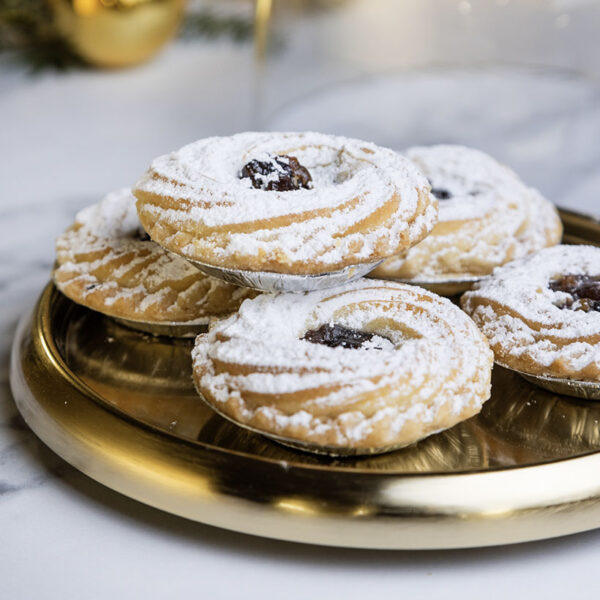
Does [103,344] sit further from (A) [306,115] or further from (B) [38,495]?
(A) [306,115]

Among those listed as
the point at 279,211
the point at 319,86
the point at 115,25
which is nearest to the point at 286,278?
the point at 279,211

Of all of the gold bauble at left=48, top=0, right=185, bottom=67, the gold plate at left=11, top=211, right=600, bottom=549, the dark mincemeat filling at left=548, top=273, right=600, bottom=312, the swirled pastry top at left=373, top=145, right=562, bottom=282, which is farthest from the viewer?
the gold bauble at left=48, top=0, right=185, bottom=67

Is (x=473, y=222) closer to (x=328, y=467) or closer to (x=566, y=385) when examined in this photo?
(x=566, y=385)

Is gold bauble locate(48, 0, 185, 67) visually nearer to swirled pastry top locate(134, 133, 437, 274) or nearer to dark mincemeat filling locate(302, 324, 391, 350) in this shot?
swirled pastry top locate(134, 133, 437, 274)

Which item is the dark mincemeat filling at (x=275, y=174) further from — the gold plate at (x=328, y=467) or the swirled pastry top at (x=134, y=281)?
the gold plate at (x=328, y=467)

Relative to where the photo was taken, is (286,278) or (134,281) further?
(134,281)

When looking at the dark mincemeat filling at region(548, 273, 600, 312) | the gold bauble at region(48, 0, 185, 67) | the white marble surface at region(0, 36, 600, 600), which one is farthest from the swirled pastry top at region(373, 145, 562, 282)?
the gold bauble at region(48, 0, 185, 67)

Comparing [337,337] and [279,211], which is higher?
[279,211]
